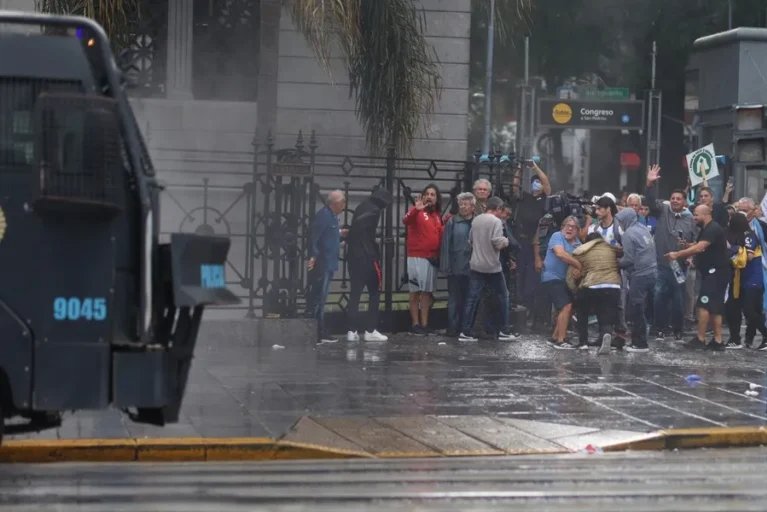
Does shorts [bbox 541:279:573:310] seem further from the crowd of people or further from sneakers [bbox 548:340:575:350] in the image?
sneakers [bbox 548:340:575:350]

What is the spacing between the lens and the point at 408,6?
19.3 metres

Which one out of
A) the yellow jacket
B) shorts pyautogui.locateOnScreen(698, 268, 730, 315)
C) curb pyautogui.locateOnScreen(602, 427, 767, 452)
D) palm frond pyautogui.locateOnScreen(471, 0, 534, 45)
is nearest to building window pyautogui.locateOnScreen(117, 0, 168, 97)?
palm frond pyautogui.locateOnScreen(471, 0, 534, 45)

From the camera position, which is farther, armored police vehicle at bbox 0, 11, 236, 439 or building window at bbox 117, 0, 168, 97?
building window at bbox 117, 0, 168, 97

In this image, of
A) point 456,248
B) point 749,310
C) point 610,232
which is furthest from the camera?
point 456,248

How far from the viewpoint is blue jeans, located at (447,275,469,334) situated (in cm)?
1827

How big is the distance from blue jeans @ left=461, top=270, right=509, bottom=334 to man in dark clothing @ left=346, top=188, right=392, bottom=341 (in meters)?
1.18

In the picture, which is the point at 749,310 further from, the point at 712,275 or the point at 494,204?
the point at 494,204

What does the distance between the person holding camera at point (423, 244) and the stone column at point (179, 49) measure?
17.7 ft

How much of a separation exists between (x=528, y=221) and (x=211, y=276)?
11.8 metres

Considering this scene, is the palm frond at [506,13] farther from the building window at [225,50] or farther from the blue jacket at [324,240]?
the blue jacket at [324,240]

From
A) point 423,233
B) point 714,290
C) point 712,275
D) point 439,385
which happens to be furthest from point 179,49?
point 439,385

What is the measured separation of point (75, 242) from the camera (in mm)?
8102

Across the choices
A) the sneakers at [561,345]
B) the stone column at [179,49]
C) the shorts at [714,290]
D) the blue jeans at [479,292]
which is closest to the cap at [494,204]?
the blue jeans at [479,292]

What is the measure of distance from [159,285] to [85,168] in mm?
926
